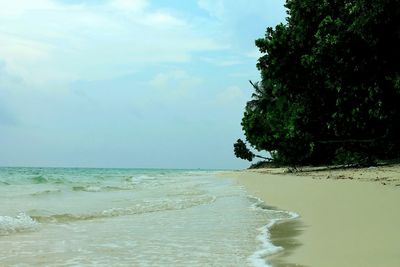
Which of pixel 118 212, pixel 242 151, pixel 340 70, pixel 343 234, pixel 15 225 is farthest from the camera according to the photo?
pixel 242 151

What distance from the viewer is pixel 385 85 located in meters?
14.0

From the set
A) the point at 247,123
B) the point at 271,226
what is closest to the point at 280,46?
the point at 271,226

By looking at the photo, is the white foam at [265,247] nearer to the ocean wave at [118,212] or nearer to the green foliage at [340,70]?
the ocean wave at [118,212]

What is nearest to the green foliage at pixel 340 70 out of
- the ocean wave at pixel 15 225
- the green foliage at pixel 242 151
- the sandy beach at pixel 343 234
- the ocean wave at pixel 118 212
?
the sandy beach at pixel 343 234

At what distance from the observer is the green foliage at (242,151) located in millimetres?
58125

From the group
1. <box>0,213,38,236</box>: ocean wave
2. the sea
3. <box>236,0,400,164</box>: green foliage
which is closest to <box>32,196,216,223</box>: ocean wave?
the sea

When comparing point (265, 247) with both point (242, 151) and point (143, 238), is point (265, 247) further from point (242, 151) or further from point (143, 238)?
point (242, 151)

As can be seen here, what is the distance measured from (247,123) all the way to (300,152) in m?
8.56

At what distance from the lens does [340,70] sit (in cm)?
1415

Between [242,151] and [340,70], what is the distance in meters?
44.3

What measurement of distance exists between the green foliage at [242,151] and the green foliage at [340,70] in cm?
3205

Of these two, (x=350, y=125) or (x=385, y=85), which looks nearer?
A: (x=385, y=85)

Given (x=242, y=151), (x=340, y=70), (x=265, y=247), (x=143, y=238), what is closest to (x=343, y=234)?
(x=265, y=247)

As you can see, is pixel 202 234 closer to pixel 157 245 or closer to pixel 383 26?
pixel 157 245
